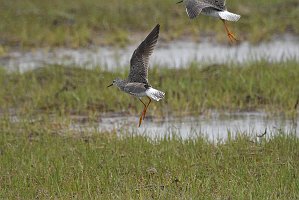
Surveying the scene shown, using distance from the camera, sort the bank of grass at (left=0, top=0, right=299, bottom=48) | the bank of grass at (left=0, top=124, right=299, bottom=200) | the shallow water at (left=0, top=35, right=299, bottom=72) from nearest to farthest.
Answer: the bank of grass at (left=0, top=124, right=299, bottom=200), the shallow water at (left=0, top=35, right=299, bottom=72), the bank of grass at (left=0, top=0, right=299, bottom=48)

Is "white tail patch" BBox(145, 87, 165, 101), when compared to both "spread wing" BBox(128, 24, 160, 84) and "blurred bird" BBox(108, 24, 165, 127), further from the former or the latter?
"spread wing" BBox(128, 24, 160, 84)

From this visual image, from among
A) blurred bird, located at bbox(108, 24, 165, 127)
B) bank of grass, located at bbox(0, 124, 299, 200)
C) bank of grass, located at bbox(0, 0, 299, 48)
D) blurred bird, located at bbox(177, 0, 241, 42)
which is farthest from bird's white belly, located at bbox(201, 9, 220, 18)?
bank of grass, located at bbox(0, 0, 299, 48)

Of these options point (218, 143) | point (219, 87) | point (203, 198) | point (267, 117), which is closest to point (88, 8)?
point (219, 87)

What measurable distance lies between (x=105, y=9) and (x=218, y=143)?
10528 mm

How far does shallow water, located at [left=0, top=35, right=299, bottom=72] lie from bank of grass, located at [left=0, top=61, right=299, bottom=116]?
673 millimetres

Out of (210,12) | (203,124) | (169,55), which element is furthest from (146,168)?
(169,55)

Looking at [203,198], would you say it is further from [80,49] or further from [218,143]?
[80,49]

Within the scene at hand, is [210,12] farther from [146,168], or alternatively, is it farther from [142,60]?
[146,168]

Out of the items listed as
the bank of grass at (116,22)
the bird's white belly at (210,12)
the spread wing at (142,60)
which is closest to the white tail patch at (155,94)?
the spread wing at (142,60)

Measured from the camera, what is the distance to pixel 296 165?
8.77 metres

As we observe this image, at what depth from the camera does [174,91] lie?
42.4 feet

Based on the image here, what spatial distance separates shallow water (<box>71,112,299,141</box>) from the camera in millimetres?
10945

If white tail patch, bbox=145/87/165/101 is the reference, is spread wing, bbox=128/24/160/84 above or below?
above

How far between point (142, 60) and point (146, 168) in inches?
46.8
